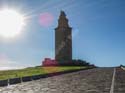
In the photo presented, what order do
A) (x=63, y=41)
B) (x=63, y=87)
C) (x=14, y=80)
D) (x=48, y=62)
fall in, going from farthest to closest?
(x=63, y=41), (x=48, y=62), (x=14, y=80), (x=63, y=87)

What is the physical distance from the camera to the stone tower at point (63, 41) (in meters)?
122

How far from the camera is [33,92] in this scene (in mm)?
21703

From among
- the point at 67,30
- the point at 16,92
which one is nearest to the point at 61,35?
the point at 67,30

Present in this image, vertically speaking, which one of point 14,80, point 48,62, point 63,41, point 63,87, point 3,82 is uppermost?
point 63,41

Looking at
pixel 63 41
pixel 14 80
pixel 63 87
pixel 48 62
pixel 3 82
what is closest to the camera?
pixel 63 87

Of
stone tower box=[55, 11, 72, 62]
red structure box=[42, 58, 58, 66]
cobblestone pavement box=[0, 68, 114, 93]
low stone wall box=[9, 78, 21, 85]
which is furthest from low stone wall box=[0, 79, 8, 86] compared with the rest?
stone tower box=[55, 11, 72, 62]

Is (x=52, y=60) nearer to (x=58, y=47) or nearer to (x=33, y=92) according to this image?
(x=58, y=47)

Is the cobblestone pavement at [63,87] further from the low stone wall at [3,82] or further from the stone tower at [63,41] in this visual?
the stone tower at [63,41]

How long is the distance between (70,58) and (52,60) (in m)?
7.26

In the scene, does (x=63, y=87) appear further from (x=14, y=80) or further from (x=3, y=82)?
(x=14, y=80)

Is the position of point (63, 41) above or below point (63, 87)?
above

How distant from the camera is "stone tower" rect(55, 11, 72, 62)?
12250 cm

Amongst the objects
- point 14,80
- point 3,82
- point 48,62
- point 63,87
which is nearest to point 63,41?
point 48,62

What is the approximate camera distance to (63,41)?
125 m
